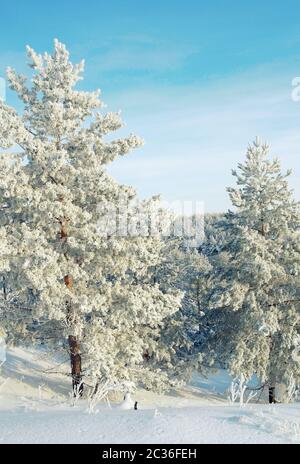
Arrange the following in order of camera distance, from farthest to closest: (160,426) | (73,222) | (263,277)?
(263,277)
(73,222)
(160,426)

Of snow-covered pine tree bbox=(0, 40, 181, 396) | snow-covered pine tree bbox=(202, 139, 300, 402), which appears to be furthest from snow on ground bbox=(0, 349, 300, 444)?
snow-covered pine tree bbox=(202, 139, 300, 402)

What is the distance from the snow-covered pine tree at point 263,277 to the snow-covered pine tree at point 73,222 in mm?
5283

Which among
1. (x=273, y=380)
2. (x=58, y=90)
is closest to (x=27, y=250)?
(x=58, y=90)

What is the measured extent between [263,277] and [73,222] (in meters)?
9.10

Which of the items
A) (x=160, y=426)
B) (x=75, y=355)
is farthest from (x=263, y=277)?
(x=160, y=426)

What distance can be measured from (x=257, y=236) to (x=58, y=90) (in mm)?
10144

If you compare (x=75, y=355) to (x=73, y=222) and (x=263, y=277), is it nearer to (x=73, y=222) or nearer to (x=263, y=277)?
(x=73, y=222)

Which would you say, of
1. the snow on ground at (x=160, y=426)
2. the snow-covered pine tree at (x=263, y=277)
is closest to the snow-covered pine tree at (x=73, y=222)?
the snow-covered pine tree at (x=263, y=277)

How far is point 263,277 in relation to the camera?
20.5 meters

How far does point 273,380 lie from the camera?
70.2 ft

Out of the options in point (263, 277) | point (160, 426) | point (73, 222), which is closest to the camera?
point (160, 426)

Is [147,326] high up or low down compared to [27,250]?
down

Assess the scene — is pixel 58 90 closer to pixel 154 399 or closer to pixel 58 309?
pixel 58 309

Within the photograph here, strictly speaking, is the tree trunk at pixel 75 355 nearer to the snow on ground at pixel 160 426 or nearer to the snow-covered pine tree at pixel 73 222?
the snow-covered pine tree at pixel 73 222
